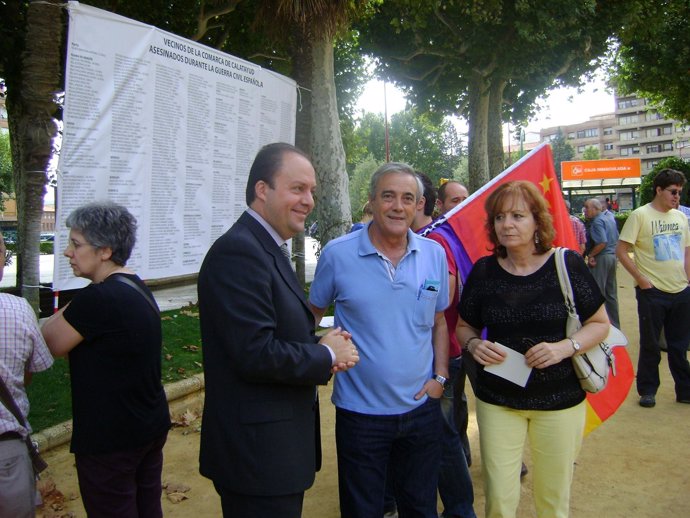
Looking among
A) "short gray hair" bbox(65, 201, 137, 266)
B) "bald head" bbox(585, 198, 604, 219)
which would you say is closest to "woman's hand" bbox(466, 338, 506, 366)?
"short gray hair" bbox(65, 201, 137, 266)

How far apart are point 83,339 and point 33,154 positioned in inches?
113

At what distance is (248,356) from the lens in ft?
5.88

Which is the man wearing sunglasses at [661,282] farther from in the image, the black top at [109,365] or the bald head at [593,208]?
the black top at [109,365]

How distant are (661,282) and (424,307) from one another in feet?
12.6

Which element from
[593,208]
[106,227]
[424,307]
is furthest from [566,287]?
[593,208]

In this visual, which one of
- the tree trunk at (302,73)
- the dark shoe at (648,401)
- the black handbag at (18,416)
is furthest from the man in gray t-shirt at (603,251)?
the black handbag at (18,416)

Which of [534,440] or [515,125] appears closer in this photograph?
[534,440]

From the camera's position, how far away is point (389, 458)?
107 inches

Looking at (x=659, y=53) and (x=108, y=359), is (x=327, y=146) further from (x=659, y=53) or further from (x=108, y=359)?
(x=659, y=53)

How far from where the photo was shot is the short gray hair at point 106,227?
244 cm

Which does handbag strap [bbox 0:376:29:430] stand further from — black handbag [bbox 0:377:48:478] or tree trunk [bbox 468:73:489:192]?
tree trunk [bbox 468:73:489:192]

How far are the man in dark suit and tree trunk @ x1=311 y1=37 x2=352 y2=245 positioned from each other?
5.44 m

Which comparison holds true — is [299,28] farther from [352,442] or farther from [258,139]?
[352,442]

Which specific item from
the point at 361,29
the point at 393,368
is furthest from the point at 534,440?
the point at 361,29
